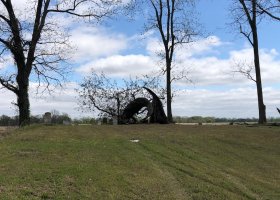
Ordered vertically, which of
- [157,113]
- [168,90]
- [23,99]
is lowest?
[157,113]

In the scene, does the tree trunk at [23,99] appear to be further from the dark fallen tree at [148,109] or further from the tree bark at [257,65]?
the tree bark at [257,65]

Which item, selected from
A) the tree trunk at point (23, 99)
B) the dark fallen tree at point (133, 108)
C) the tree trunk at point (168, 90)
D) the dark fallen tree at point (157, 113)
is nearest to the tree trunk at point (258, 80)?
the tree trunk at point (168, 90)

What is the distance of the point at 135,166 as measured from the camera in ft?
43.2

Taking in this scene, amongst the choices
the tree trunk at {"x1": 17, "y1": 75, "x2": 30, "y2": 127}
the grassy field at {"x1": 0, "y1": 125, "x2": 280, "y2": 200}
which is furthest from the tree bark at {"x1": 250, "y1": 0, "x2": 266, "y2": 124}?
the tree trunk at {"x1": 17, "y1": 75, "x2": 30, "y2": 127}

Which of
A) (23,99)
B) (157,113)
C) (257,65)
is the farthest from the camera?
(257,65)

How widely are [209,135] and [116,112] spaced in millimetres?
11864

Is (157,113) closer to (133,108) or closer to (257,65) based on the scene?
(133,108)

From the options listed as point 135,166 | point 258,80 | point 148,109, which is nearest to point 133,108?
point 148,109

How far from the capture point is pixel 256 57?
31.5 metres

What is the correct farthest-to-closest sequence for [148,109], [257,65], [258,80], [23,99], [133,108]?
[257,65] < [258,80] < [133,108] < [148,109] < [23,99]

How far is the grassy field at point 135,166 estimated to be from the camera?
1050 cm

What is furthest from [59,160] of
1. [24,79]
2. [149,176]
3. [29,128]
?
[24,79]

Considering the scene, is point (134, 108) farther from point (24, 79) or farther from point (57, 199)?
point (57, 199)

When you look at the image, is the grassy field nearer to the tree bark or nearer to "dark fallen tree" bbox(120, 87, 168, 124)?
"dark fallen tree" bbox(120, 87, 168, 124)
